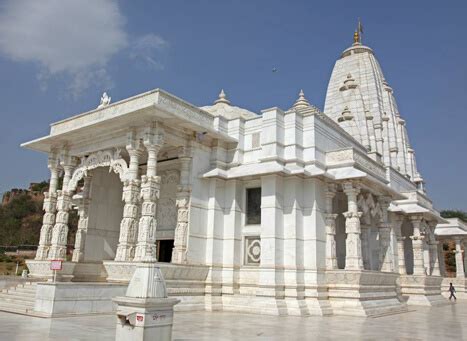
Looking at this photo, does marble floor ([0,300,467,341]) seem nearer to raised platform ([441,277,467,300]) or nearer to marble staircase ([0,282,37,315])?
marble staircase ([0,282,37,315])

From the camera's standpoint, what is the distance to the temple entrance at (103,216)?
742 inches

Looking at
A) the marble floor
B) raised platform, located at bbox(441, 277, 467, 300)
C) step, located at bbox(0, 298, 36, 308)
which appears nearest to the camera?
the marble floor

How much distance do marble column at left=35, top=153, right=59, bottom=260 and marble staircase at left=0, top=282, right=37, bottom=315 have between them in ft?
8.74

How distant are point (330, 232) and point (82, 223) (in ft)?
34.4

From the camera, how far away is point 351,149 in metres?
16.6

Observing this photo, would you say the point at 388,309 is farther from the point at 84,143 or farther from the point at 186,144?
the point at 84,143

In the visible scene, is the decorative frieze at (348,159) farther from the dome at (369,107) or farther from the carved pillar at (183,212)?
the dome at (369,107)

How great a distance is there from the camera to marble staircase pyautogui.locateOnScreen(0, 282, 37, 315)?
41.1ft

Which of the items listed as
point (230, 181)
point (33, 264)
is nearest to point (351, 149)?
point (230, 181)

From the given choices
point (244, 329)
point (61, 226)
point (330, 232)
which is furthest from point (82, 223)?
point (244, 329)

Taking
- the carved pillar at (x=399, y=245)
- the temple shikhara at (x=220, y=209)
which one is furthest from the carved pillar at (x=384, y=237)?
the carved pillar at (x=399, y=245)

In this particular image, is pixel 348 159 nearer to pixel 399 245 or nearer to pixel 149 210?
pixel 149 210

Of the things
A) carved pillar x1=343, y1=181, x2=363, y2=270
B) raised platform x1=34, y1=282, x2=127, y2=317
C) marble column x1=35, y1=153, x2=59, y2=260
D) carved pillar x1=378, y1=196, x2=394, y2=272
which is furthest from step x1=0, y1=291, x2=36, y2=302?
carved pillar x1=378, y1=196, x2=394, y2=272

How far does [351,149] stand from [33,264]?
43.9 feet
